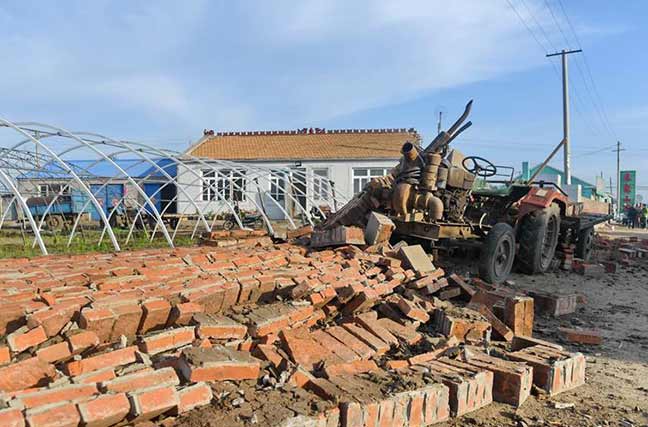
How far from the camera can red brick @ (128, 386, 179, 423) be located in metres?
2.62

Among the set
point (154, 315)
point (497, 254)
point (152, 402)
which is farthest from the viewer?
point (497, 254)

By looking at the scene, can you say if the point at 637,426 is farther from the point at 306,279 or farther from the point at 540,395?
the point at 306,279

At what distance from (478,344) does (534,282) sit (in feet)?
15.2

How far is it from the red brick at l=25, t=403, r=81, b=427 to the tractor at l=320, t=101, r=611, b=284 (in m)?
Answer: 5.77

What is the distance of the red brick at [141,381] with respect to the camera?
2.79 m

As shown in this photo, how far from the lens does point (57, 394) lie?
2.61m

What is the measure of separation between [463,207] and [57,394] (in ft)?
23.3

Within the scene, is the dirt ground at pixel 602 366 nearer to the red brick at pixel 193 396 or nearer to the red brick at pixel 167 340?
the red brick at pixel 193 396

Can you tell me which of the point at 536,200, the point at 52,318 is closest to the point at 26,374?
the point at 52,318

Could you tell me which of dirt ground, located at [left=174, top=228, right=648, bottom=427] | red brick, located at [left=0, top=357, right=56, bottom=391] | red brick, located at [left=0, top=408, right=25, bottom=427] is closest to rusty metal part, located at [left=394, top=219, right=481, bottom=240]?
dirt ground, located at [left=174, top=228, right=648, bottom=427]

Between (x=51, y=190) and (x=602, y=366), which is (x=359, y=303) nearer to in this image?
(x=602, y=366)

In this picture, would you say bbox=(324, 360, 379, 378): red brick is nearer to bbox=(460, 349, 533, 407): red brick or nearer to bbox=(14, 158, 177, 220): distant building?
bbox=(460, 349, 533, 407): red brick

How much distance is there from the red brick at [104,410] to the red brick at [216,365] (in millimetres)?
473

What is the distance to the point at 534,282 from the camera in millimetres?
8844
